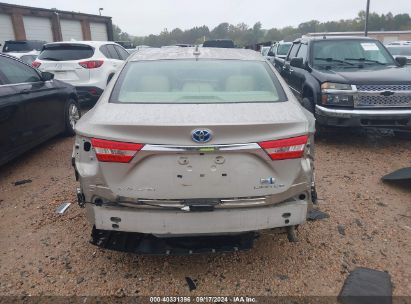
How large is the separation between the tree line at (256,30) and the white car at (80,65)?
61.9m

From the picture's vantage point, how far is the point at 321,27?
291 ft

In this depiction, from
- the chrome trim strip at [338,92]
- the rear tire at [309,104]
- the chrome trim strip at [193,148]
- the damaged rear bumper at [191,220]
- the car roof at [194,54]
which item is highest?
the car roof at [194,54]

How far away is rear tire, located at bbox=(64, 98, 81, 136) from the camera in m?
6.37

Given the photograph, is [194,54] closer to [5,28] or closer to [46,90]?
[46,90]

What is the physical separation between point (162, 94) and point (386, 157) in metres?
3.93

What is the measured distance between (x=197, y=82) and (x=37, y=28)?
29.4 metres

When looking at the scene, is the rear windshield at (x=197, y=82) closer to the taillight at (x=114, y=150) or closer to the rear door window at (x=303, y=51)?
the taillight at (x=114, y=150)

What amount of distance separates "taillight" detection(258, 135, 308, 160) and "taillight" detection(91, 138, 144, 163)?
32.1 inches

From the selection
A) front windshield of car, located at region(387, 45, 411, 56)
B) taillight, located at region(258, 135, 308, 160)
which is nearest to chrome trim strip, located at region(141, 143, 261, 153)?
taillight, located at region(258, 135, 308, 160)

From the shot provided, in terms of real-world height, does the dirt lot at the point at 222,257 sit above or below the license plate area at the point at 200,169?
below

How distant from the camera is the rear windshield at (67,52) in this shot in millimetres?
8461

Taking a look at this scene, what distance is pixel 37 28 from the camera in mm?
27906

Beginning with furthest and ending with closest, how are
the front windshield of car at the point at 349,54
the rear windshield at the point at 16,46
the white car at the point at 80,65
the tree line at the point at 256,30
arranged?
the tree line at the point at 256,30 → the rear windshield at the point at 16,46 → the white car at the point at 80,65 → the front windshield of car at the point at 349,54

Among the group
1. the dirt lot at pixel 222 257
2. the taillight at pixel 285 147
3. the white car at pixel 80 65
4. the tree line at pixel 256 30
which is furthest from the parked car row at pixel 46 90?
the tree line at pixel 256 30
